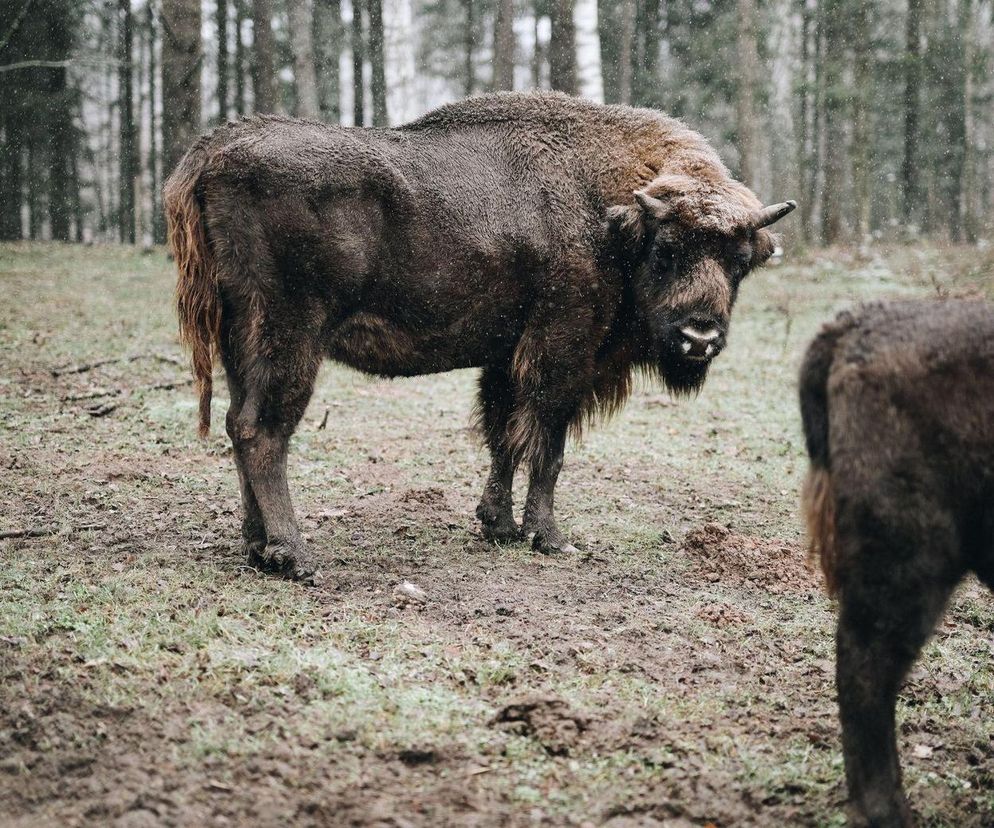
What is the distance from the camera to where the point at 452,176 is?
18.3 ft

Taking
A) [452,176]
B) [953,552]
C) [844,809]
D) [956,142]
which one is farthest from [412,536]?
[956,142]

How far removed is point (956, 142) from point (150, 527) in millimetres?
34056

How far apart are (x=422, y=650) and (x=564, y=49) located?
33.0ft

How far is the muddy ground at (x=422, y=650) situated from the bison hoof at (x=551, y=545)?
0.12 metres

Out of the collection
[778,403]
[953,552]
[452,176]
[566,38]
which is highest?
[566,38]

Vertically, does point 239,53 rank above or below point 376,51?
above

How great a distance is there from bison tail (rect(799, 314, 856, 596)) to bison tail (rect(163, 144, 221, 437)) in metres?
3.21

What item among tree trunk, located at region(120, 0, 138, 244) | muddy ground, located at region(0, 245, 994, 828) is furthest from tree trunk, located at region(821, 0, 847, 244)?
muddy ground, located at region(0, 245, 994, 828)

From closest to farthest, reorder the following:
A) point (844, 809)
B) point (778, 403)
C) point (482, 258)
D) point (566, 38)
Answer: point (844, 809), point (482, 258), point (778, 403), point (566, 38)

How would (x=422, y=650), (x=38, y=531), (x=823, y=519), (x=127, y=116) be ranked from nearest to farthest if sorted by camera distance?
(x=823, y=519) < (x=422, y=650) < (x=38, y=531) < (x=127, y=116)

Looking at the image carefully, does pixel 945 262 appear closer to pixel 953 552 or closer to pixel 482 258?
pixel 482 258

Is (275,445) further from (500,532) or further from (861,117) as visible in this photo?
(861,117)

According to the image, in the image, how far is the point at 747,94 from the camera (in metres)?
17.9

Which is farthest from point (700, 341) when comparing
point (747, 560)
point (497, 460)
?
point (497, 460)
